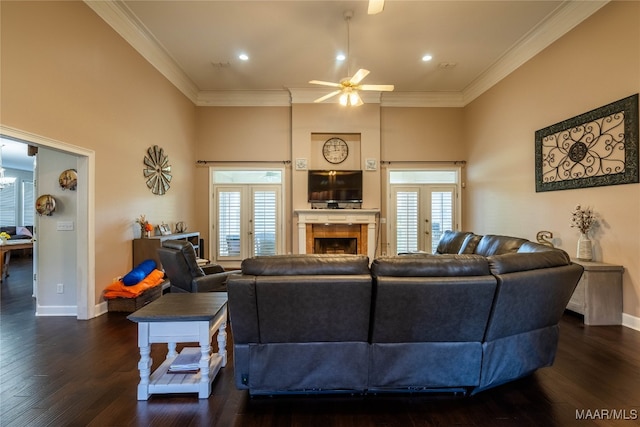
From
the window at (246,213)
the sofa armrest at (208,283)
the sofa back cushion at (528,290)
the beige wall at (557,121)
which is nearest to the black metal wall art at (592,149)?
the beige wall at (557,121)

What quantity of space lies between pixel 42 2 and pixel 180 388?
12.5 feet

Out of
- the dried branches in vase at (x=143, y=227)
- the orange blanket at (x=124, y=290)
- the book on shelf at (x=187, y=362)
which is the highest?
the dried branches in vase at (x=143, y=227)

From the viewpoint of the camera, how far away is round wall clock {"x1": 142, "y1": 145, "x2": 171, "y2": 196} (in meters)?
4.56

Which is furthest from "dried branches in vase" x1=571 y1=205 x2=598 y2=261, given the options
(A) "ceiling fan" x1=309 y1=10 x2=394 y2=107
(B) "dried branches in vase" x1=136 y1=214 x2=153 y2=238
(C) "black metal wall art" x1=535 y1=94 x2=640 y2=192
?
(B) "dried branches in vase" x1=136 y1=214 x2=153 y2=238

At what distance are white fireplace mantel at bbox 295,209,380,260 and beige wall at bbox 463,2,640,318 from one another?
2.24 meters

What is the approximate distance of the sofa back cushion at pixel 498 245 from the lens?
348 centimetres

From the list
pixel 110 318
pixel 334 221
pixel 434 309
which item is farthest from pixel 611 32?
pixel 110 318

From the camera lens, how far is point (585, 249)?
3.38m

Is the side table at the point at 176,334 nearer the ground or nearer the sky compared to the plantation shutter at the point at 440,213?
nearer the ground

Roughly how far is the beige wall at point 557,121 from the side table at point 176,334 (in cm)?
422

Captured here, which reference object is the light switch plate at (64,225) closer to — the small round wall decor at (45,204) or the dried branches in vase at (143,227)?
the small round wall decor at (45,204)

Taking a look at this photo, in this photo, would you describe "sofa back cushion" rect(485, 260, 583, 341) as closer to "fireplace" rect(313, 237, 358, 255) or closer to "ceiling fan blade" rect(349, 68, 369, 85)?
"ceiling fan blade" rect(349, 68, 369, 85)

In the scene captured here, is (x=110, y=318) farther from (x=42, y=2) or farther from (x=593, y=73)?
(x=593, y=73)

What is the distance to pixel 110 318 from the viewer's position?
342 centimetres
